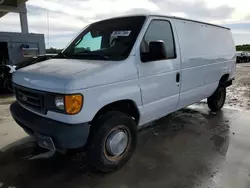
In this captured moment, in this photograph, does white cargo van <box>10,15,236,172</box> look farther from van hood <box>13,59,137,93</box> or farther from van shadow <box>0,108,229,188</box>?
van shadow <box>0,108,229,188</box>

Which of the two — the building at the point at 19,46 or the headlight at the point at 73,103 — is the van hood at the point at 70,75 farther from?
the building at the point at 19,46

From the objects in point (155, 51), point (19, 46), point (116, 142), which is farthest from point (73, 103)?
point (19, 46)

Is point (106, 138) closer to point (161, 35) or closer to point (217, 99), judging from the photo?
point (161, 35)

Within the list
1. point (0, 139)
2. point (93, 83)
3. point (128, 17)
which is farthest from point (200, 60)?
point (0, 139)

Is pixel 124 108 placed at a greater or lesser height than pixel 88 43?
lesser

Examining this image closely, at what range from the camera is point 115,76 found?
2912mm

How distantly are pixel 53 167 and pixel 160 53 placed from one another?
214cm

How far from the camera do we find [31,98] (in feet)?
9.77

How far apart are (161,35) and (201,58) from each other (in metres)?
1.27

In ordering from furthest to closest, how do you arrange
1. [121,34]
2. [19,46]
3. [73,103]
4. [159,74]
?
[19,46]
[159,74]
[121,34]
[73,103]

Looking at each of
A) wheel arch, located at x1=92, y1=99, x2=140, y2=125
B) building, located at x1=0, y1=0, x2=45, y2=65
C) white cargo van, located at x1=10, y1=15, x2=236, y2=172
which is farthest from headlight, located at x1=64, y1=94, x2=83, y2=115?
building, located at x1=0, y1=0, x2=45, y2=65

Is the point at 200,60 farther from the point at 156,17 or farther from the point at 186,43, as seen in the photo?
the point at 156,17

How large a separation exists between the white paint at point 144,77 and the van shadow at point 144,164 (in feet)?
1.96

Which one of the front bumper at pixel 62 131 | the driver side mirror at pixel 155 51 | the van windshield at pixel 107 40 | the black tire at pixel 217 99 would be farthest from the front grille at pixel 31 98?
the black tire at pixel 217 99
